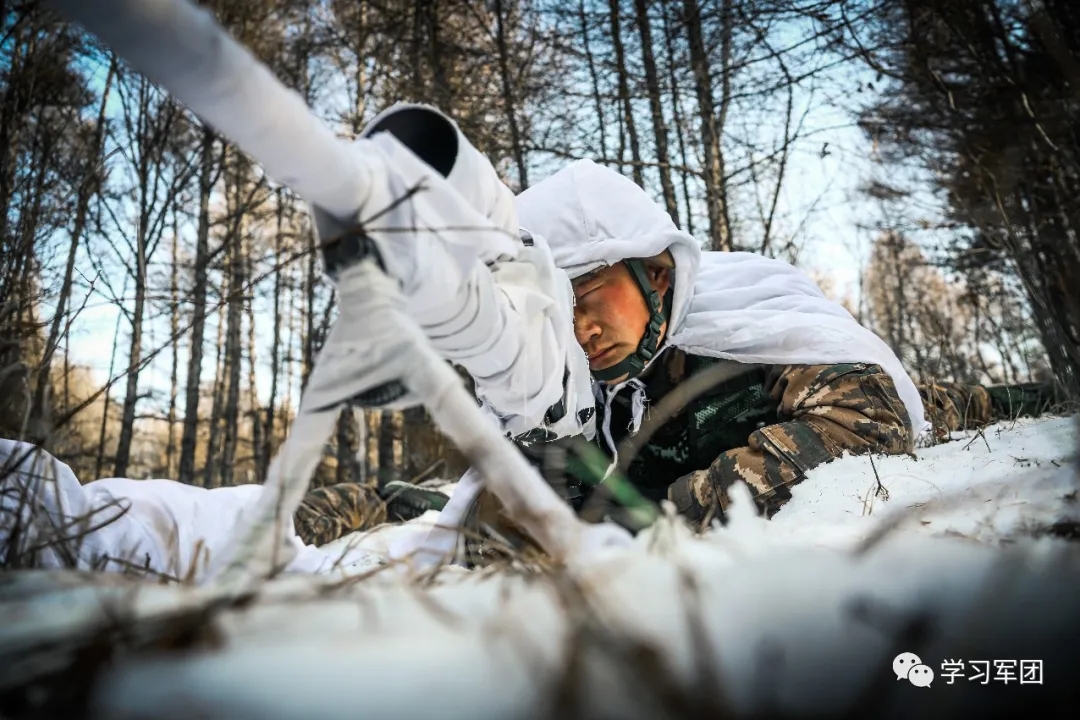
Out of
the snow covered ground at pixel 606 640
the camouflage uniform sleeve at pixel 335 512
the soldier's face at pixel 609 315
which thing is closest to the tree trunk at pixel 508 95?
the soldier's face at pixel 609 315

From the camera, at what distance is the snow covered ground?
1.00 feet

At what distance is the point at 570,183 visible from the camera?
232 centimetres

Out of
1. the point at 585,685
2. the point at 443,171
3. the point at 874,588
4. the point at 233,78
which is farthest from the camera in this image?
the point at 443,171

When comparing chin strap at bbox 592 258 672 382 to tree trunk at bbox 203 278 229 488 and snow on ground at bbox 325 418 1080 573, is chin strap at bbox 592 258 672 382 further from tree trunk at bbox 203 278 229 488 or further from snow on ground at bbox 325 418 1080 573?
tree trunk at bbox 203 278 229 488

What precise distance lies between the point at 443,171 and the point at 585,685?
82 centimetres

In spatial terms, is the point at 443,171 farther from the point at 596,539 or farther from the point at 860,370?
the point at 860,370

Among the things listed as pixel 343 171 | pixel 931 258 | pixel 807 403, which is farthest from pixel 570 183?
pixel 931 258

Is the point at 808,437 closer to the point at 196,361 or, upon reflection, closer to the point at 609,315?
the point at 609,315

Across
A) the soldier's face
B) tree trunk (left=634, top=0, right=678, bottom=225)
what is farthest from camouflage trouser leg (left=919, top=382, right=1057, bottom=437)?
tree trunk (left=634, top=0, right=678, bottom=225)

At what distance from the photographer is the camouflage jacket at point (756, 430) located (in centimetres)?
174

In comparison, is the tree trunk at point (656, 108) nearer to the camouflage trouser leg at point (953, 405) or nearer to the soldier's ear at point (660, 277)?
the camouflage trouser leg at point (953, 405)

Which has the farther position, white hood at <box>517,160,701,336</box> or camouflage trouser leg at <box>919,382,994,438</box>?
camouflage trouser leg at <box>919,382,994,438</box>

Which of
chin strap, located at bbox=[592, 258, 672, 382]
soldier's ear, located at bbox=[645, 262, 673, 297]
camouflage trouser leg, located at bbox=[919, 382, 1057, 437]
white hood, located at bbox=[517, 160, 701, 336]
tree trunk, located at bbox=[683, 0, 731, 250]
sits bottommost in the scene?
camouflage trouser leg, located at bbox=[919, 382, 1057, 437]

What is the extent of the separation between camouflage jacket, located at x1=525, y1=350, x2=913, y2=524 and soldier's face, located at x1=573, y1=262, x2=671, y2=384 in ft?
1.07
